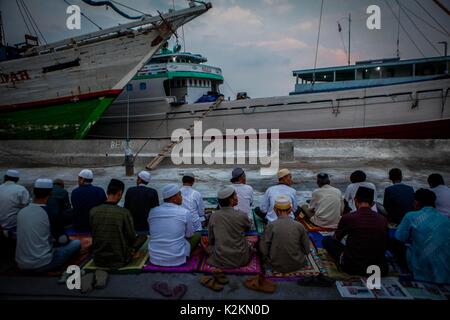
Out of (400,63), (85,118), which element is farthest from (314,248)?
(400,63)

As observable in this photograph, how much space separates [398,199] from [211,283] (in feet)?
11.8

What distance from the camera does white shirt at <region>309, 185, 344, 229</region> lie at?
4.87 metres

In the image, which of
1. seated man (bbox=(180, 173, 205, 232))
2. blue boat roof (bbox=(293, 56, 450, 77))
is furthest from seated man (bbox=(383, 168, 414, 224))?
blue boat roof (bbox=(293, 56, 450, 77))

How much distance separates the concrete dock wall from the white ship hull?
1.06m

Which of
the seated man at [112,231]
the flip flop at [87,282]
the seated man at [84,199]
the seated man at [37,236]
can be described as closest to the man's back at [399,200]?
the seated man at [112,231]

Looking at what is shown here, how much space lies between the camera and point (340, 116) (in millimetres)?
14273

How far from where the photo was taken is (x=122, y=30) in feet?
44.8

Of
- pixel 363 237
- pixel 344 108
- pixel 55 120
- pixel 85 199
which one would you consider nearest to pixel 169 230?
pixel 85 199

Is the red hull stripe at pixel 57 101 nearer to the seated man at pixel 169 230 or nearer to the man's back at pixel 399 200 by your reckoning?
the seated man at pixel 169 230

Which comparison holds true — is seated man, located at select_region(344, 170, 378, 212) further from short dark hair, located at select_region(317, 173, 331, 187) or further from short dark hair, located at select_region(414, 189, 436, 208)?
short dark hair, located at select_region(414, 189, 436, 208)

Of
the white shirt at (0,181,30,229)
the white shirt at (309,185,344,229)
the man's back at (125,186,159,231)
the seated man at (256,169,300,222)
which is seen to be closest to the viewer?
the white shirt at (0,181,30,229)

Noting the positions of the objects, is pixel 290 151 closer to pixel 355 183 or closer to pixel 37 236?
pixel 355 183

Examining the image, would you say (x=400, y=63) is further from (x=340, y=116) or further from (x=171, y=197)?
(x=171, y=197)

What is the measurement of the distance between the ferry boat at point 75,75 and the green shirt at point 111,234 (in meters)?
11.8
